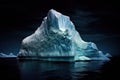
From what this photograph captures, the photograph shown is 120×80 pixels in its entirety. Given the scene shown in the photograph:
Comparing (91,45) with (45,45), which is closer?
(45,45)

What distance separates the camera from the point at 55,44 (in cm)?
2106

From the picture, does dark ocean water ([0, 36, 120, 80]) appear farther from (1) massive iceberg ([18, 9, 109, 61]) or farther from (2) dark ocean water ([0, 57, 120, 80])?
(1) massive iceberg ([18, 9, 109, 61])

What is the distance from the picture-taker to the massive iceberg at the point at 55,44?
20797 millimetres

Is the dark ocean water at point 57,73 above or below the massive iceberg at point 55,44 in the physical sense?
below

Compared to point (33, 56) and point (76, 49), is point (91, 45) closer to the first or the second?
point (76, 49)

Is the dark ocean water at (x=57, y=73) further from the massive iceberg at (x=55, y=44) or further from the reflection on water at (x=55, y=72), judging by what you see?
the massive iceberg at (x=55, y=44)

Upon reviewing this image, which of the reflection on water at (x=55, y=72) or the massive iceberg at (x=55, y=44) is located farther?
the massive iceberg at (x=55, y=44)

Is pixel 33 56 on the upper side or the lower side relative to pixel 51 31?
lower

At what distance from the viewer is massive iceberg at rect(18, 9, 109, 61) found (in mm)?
20797

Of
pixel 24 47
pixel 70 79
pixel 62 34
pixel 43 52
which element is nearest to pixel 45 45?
pixel 43 52

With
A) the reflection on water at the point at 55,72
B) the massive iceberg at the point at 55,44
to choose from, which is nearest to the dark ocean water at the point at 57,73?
the reflection on water at the point at 55,72

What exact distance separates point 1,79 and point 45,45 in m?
13.0

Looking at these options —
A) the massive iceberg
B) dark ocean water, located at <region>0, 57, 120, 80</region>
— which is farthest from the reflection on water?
the massive iceberg

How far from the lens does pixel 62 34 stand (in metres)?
20.8
